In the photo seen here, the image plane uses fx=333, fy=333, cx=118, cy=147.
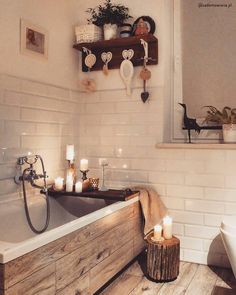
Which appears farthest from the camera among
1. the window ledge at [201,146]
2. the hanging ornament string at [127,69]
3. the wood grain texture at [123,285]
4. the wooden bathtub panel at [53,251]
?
the hanging ornament string at [127,69]

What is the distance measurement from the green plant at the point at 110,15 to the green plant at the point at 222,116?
1110 mm

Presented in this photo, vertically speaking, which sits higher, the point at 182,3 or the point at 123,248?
the point at 182,3

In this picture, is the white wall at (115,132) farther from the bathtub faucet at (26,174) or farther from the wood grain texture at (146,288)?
the wood grain texture at (146,288)

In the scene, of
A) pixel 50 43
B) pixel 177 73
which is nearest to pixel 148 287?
pixel 177 73

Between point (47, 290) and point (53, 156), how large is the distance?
1391 millimetres

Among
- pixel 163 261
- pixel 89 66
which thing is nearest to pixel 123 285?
pixel 163 261

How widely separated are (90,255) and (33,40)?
1634mm

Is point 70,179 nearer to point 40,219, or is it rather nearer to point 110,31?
point 40,219

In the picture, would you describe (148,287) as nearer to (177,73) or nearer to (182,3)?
(177,73)

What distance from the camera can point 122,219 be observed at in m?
2.38

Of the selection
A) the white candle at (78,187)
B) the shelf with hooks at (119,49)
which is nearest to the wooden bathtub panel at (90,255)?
the white candle at (78,187)

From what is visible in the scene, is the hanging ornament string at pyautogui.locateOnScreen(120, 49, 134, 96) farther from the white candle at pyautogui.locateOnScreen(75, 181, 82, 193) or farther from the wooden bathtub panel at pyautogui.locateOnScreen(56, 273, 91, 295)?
the wooden bathtub panel at pyautogui.locateOnScreen(56, 273, 91, 295)

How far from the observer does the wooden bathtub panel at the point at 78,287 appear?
67.9 inches

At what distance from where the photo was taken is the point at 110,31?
115 inches
